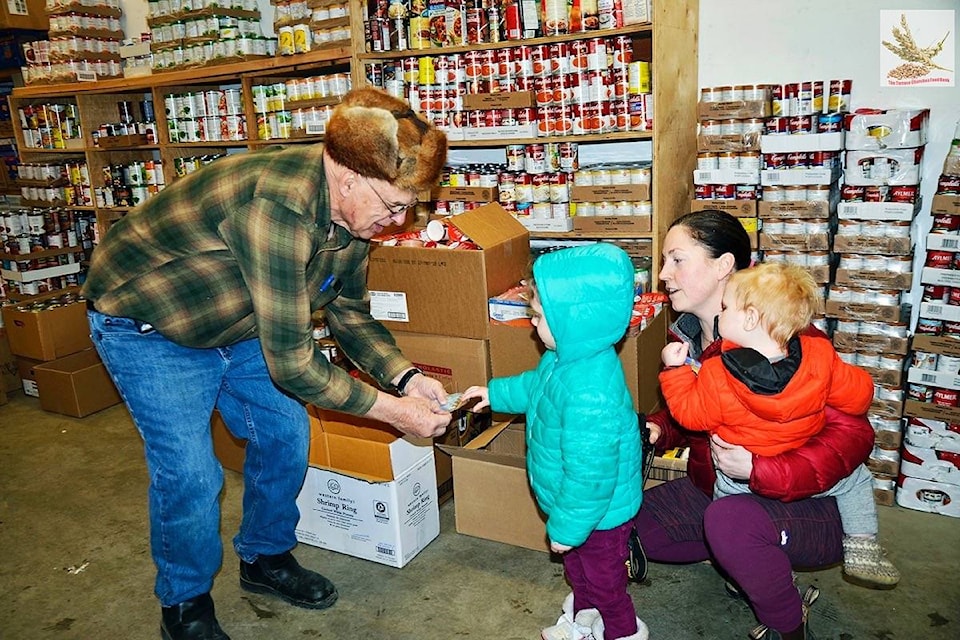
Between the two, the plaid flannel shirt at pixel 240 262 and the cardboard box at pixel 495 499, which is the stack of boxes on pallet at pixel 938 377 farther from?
the plaid flannel shirt at pixel 240 262

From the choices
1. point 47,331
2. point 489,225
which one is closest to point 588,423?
point 489,225

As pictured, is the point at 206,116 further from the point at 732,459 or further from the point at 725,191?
the point at 732,459

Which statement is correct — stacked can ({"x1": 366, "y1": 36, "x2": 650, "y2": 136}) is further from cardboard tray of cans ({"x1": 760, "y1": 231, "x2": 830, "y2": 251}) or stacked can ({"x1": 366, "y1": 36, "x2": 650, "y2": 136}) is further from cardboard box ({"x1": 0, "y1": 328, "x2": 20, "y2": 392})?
cardboard box ({"x1": 0, "y1": 328, "x2": 20, "y2": 392})

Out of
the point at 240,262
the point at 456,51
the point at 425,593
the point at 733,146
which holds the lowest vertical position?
the point at 425,593

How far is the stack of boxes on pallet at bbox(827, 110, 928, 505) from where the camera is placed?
2.53m

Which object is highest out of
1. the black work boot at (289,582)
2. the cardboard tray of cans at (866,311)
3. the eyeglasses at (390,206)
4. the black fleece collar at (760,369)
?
the eyeglasses at (390,206)

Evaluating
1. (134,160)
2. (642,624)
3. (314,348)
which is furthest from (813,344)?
(134,160)

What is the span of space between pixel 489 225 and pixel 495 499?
1.00m

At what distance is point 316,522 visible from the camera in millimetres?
2523

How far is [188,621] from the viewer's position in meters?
1.96

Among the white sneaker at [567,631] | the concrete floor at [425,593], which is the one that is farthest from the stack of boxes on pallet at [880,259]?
the white sneaker at [567,631]

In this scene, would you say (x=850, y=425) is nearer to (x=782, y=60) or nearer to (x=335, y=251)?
(x=335, y=251)

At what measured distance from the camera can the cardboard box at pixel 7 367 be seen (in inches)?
172

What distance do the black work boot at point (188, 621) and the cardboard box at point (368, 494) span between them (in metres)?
0.54
